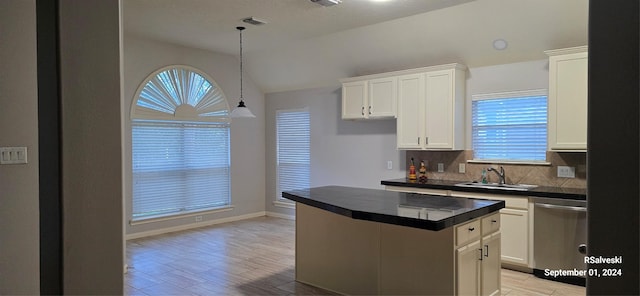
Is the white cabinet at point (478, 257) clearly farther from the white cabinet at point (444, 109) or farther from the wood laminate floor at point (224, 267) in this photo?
the white cabinet at point (444, 109)

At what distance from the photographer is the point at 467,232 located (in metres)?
2.95

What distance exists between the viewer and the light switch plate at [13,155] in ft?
9.57

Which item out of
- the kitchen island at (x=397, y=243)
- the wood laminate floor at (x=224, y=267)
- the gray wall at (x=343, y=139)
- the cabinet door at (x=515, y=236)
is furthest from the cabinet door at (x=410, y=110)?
the wood laminate floor at (x=224, y=267)

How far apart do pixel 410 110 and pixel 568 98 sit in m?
1.77


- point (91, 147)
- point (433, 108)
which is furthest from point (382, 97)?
point (91, 147)

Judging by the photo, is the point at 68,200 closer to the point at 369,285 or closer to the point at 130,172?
the point at 369,285

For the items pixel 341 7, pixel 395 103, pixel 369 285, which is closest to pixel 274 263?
pixel 369 285

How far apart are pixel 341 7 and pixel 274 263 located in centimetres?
289

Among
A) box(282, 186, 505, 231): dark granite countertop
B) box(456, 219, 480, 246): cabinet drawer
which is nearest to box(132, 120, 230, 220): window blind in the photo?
box(282, 186, 505, 231): dark granite countertop

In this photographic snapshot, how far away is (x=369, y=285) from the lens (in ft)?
11.1

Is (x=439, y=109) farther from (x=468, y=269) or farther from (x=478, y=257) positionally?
(x=468, y=269)

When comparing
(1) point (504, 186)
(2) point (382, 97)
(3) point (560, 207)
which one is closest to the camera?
(3) point (560, 207)

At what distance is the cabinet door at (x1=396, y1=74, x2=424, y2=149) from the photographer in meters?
5.21

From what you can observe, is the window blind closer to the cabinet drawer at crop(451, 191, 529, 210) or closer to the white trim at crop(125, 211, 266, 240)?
the white trim at crop(125, 211, 266, 240)
